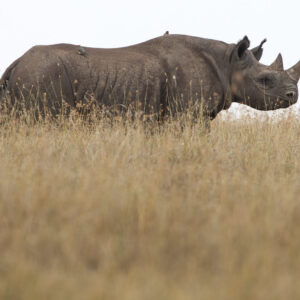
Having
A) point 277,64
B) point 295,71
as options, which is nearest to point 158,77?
point 277,64

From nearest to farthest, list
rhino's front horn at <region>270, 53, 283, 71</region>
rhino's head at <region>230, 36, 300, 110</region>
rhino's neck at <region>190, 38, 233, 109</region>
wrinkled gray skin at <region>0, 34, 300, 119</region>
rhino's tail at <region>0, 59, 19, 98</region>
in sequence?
wrinkled gray skin at <region>0, 34, 300, 119</region> → rhino's tail at <region>0, 59, 19, 98</region> → rhino's neck at <region>190, 38, 233, 109</region> → rhino's head at <region>230, 36, 300, 110</region> → rhino's front horn at <region>270, 53, 283, 71</region>

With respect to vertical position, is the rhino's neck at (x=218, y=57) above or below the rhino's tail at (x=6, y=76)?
above

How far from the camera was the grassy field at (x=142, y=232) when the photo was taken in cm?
239

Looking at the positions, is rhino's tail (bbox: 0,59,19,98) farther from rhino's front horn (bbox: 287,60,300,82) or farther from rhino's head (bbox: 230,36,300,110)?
rhino's front horn (bbox: 287,60,300,82)

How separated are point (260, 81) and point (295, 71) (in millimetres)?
640

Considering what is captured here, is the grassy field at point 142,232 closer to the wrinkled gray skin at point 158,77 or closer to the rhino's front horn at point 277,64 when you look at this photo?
the wrinkled gray skin at point 158,77

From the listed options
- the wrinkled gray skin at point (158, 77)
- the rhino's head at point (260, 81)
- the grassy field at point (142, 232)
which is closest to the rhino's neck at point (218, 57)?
the wrinkled gray skin at point (158, 77)

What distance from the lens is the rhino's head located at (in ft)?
25.2

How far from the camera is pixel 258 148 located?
5.66m

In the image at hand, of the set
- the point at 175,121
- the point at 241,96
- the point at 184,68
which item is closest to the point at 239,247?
the point at 175,121

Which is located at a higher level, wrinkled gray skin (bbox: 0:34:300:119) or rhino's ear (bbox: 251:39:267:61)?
rhino's ear (bbox: 251:39:267:61)

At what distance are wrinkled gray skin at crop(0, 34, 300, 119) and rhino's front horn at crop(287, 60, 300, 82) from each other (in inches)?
0.6

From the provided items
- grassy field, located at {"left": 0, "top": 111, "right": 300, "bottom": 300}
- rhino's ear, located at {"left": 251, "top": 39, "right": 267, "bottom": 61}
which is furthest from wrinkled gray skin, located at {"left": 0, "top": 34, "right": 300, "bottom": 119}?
grassy field, located at {"left": 0, "top": 111, "right": 300, "bottom": 300}

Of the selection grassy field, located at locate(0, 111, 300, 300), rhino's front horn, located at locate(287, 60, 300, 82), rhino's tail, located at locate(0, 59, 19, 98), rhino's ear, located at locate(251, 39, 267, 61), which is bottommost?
grassy field, located at locate(0, 111, 300, 300)
